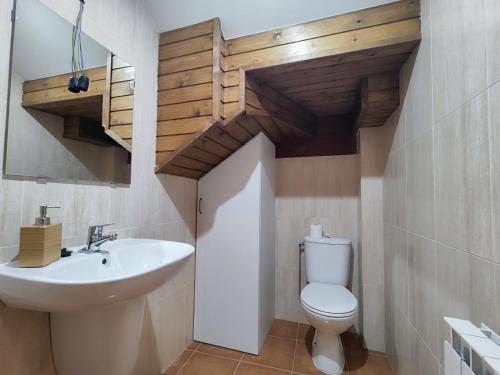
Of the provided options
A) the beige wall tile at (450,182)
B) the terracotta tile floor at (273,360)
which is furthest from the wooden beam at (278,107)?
the terracotta tile floor at (273,360)

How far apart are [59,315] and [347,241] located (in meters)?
1.80

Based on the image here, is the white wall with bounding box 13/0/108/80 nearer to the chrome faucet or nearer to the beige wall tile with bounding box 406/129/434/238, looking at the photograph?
the chrome faucet

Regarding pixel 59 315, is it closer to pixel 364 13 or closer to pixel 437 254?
pixel 437 254

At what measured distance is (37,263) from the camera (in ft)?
2.53

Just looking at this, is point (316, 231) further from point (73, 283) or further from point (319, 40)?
point (73, 283)

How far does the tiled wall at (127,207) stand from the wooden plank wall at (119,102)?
50mm

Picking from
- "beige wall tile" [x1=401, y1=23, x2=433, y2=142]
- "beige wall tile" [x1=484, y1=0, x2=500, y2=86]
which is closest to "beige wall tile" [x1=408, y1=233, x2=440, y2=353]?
"beige wall tile" [x1=401, y1=23, x2=433, y2=142]

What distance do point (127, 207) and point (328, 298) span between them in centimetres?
138

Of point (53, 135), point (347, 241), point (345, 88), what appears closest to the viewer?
point (53, 135)

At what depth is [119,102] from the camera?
1.25 meters

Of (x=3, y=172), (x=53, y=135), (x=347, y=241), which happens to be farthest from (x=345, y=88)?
(x=3, y=172)

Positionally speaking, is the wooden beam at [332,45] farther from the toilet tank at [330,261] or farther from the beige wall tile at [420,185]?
the toilet tank at [330,261]

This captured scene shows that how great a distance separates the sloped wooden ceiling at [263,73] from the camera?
47.5 inches

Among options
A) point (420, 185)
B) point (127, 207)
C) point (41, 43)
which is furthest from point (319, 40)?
point (127, 207)
